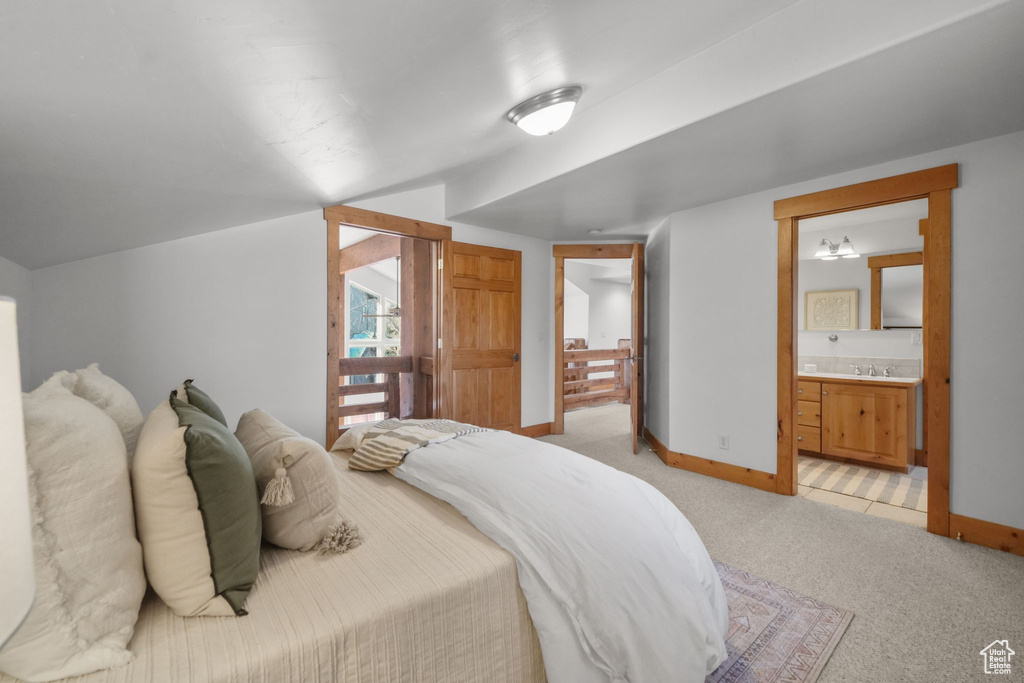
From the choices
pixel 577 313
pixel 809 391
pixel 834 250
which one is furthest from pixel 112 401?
pixel 577 313

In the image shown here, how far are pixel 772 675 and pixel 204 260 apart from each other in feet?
11.2

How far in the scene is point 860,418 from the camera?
3816 mm

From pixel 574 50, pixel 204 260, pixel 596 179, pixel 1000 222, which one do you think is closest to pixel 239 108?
pixel 574 50

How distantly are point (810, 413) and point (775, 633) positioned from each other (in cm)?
306

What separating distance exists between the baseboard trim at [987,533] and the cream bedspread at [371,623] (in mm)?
2703

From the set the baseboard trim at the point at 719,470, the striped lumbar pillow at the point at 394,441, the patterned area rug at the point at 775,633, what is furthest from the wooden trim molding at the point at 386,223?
the patterned area rug at the point at 775,633

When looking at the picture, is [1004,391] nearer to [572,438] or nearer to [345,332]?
[572,438]

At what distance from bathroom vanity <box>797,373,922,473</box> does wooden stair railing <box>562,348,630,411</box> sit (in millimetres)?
3092

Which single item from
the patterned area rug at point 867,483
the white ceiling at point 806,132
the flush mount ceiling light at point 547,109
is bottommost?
the patterned area rug at point 867,483

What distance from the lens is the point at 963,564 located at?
218 centimetres

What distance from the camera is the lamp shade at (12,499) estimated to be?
0.37m

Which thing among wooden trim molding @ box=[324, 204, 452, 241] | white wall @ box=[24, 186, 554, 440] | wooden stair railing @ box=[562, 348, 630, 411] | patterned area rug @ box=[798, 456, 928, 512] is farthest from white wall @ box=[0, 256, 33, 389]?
wooden stair railing @ box=[562, 348, 630, 411]

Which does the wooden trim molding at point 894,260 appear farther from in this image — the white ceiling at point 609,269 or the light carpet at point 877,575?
the white ceiling at point 609,269

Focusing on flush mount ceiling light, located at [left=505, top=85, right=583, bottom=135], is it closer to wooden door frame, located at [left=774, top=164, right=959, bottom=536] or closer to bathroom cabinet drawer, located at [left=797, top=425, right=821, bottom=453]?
wooden door frame, located at [left=774, top=164, right=959, bottom=536]
